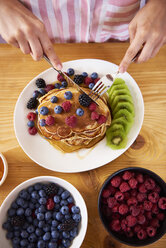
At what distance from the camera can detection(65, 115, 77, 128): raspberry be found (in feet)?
3.80

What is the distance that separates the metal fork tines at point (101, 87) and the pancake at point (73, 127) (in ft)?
0.16

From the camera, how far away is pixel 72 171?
46.1 inches

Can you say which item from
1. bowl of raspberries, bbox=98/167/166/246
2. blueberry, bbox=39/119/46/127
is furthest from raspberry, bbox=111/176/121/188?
blueberry, bbox=39/119/46/127

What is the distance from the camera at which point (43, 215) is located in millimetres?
1066

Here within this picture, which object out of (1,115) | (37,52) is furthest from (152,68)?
(1,115)

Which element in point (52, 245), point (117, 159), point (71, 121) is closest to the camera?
point (52, 245)

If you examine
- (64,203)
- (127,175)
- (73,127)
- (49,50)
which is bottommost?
(64,203)

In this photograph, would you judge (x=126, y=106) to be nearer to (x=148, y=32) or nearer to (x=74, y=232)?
(x=148, y=32)

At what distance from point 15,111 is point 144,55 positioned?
870 mm

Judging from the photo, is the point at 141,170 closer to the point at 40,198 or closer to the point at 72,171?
the point at 72,171

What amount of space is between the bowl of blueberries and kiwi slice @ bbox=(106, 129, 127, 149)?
0.35 m

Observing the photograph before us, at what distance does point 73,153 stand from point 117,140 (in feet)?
0.94

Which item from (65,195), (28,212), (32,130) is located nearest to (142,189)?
(65,195)

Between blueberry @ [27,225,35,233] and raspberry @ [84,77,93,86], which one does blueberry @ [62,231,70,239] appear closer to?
blueberry @ [27,225,35,233]
